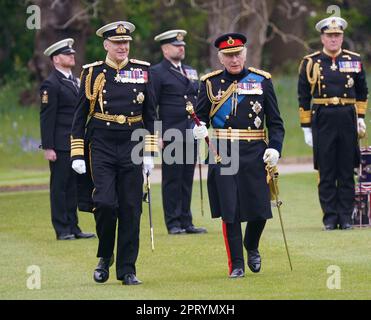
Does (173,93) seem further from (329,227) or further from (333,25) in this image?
(329,227)

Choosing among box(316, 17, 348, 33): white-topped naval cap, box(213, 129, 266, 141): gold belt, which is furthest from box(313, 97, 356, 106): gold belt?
box(213, 129, 266, 141): gold belt

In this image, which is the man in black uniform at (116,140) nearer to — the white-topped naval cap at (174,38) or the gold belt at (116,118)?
the gold belt at (116,118)

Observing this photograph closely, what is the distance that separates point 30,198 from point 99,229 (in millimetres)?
9244

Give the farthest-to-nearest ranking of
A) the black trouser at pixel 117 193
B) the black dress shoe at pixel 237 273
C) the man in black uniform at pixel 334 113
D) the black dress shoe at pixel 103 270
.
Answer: the man in black uniform at pixel 334 113, the black dress shoe at pixel 237 273, the black dress shoe at pixel 103 270, the black trouser at pixel 117 193

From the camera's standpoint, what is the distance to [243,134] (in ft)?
43.3

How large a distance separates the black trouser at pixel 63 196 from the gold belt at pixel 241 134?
155 inches

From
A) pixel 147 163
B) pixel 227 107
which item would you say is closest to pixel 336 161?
pixel 227 107

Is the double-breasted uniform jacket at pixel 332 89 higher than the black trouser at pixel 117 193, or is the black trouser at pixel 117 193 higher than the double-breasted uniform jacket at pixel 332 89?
the double-breasted uniform jacket at pixel 332 89

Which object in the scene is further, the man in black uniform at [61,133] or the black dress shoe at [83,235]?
the black dress shoe at [83,235]

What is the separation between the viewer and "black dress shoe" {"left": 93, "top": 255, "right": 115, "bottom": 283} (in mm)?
12953

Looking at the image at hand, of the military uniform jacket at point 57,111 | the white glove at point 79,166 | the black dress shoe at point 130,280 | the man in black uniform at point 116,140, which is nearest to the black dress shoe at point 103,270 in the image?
the man in black uniform at point 116,140

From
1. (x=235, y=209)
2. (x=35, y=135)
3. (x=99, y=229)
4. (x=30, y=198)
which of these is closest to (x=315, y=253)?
(x=235, y=209)

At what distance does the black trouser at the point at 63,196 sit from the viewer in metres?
16.9

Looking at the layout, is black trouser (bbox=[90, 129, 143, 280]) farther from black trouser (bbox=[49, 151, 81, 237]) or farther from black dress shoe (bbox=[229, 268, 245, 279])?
black trouser (bbox=[49, 151, 81, 237])
